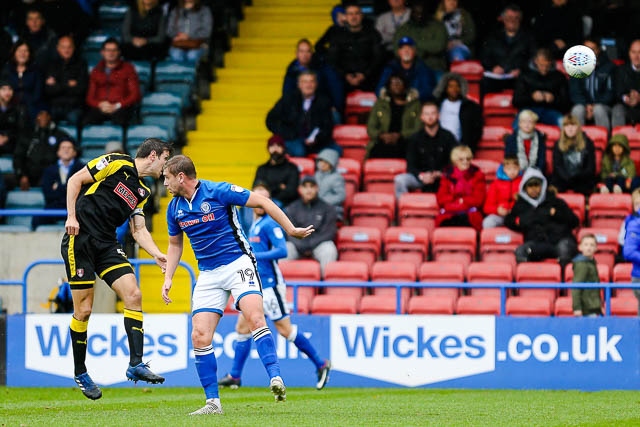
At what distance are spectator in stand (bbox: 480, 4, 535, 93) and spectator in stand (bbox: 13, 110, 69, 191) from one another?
19.2 feet

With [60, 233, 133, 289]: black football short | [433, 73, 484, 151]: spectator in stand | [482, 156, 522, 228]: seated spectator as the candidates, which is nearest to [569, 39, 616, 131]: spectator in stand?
[433, 73, 484, 151]: spectator in stand

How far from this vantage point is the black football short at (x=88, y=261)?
37.7ft

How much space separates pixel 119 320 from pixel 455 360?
3.69 m

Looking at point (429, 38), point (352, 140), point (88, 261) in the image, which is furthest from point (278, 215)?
point (429, 38)

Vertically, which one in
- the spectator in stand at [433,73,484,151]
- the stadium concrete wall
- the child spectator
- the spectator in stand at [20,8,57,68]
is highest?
the spectator in stand at [20,8,57,68]

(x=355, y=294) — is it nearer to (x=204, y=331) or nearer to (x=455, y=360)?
(x=455, y=360)

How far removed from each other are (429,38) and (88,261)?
891 cm

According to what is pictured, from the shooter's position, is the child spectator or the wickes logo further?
the child spectator

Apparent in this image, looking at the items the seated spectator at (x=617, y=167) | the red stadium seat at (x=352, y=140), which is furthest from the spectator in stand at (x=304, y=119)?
the seated spectator at (x=617, y=167)

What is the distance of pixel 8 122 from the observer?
18.9m

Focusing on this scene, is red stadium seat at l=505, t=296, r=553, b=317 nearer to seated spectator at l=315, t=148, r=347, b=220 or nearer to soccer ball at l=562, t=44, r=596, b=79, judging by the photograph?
seated spectator at l=315, t=148, r=347, b=220

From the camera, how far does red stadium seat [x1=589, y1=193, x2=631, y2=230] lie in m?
16.8

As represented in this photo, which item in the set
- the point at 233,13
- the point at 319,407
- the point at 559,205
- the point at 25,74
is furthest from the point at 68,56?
the point at 319,407

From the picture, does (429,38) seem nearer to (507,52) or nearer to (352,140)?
(507,52)
